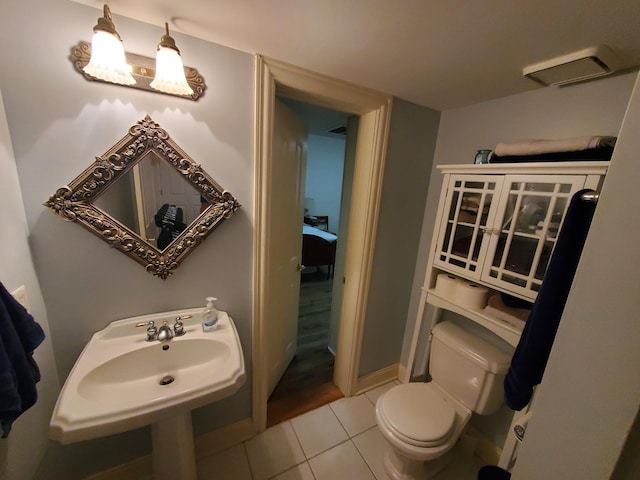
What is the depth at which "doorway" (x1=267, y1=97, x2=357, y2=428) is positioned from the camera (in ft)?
6.07

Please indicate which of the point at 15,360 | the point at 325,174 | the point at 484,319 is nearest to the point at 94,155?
the point at 15,360

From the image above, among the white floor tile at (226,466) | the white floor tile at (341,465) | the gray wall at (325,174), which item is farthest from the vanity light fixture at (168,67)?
the gray wall at (325,174)

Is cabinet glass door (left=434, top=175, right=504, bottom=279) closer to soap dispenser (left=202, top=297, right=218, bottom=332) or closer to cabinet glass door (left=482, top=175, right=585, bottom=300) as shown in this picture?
cabinet glass door (left=482, top=175, right=585, bottom=300)

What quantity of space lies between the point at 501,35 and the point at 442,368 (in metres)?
1.61

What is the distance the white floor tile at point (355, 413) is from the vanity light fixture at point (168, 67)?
212 centimetres

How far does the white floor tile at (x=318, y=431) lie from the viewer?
1509 mm

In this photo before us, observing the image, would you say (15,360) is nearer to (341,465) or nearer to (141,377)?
(141,377)

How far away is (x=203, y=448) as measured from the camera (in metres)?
1.41

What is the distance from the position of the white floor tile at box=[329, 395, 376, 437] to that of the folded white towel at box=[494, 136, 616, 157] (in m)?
1.86

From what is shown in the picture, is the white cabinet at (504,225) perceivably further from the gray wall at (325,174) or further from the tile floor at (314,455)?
the gray wall at (325,174)

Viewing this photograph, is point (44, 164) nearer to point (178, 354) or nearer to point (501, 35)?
point (178, 354)

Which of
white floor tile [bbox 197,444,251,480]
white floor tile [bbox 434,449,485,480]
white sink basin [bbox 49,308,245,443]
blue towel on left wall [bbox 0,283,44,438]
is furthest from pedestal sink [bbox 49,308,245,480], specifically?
white floor tile [bbox 434,449,485,480]

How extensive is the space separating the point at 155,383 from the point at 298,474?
968 mm

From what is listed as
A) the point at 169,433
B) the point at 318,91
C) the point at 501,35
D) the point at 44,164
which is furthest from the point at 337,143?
the point at 169,433
